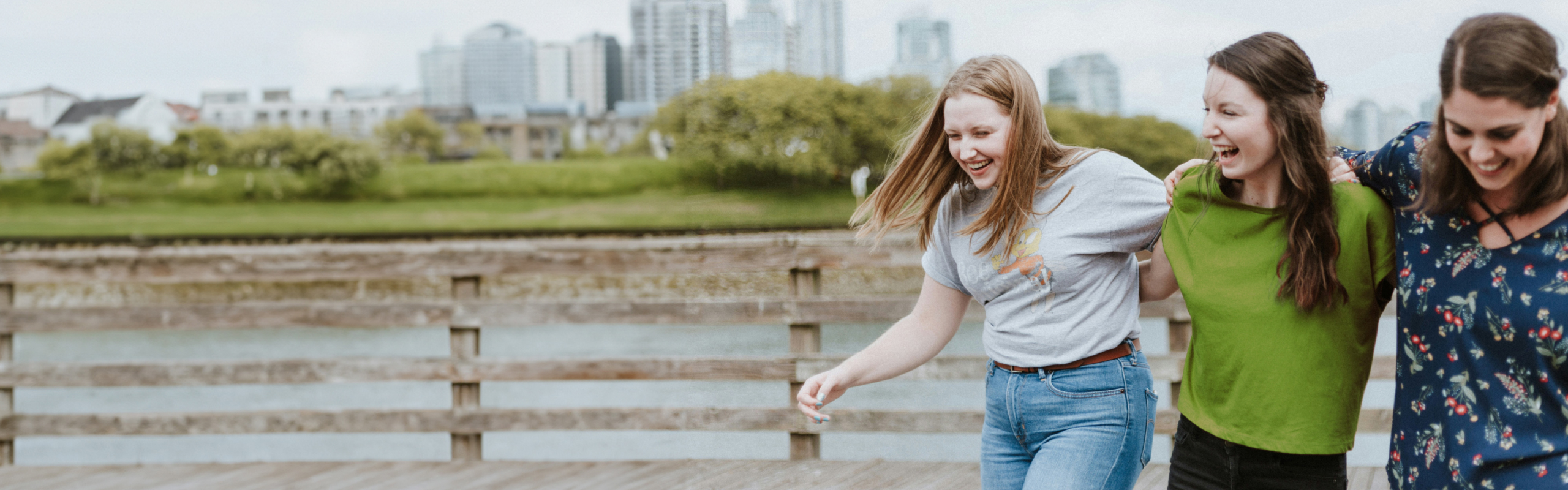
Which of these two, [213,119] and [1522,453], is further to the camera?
[213,119]

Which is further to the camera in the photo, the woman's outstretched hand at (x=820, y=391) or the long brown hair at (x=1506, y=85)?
the woman's outstretched hand at (x=820, y=391)

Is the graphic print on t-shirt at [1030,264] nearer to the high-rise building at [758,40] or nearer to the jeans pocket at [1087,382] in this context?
the jeans pocket at [1087,382]

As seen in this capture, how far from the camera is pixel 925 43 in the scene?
51.8ft

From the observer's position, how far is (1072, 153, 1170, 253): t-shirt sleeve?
4.76 ft

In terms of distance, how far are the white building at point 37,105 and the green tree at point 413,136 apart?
15470 millimetres

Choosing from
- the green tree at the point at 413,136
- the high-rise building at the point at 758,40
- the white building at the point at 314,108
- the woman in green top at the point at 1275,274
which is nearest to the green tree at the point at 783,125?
the high-rise building at the point at 758,40

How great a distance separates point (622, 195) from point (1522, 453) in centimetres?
3603

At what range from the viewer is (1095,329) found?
4.75 feet

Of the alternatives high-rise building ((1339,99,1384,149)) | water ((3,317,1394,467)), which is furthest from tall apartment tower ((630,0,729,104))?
high-rise building ((1339,99,1384,149))

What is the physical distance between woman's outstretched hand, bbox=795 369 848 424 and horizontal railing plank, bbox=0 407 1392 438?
1.62 metres

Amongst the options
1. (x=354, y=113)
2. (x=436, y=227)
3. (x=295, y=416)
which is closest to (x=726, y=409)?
(x=295, y=416)

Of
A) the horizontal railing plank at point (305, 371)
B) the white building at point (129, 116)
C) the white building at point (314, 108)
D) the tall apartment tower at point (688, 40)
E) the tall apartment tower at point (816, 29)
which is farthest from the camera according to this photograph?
the white building at point (314, 108)

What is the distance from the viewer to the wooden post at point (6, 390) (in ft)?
11.0

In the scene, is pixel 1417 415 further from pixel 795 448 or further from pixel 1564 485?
pixel 795 448
